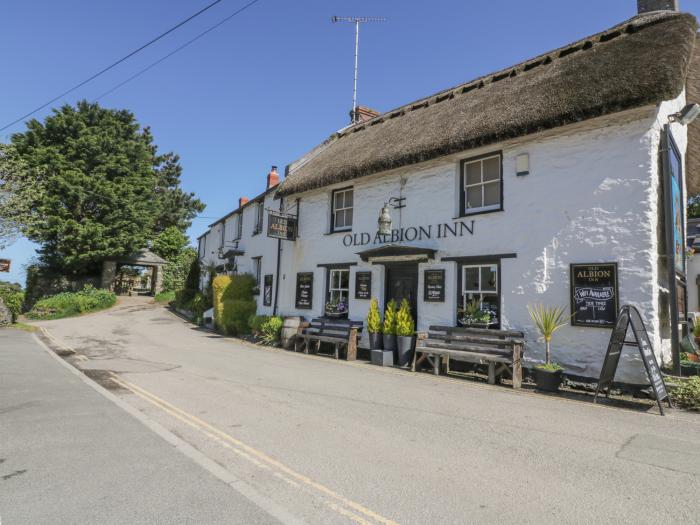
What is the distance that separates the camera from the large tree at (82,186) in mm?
25062

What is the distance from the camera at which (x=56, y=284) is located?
88.9 feet

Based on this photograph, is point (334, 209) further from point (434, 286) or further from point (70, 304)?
point (70, 304)

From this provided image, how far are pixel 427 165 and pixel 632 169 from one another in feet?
15.5

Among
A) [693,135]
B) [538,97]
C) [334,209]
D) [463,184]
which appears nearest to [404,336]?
[463,184]

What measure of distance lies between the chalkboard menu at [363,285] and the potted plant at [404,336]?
1898 mm

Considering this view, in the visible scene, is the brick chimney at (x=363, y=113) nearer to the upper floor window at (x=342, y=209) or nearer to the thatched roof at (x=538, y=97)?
the thatched roof at (x=538, y=97)

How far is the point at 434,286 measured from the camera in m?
10.5

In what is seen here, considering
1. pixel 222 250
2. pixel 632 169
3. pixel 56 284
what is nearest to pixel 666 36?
pixel 632 169

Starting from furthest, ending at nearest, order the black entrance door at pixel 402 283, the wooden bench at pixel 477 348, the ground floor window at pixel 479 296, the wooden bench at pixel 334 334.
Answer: the wooden bench at pixel 334 334, the black entrance door at pixel 402 283, the ground floor window at pixel 479 296, the wooden bench at pixel 477 348

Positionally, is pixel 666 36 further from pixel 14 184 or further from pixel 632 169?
pixel 14 184

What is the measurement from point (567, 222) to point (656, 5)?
726 cm

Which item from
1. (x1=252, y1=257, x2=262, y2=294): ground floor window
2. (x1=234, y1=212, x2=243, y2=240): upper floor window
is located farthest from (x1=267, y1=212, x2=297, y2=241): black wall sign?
(x1=234, y1=212, x2=243, y2=240): upper floor window

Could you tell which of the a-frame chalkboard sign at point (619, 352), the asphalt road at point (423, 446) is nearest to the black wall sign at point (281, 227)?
A: the asphalt road at point (423, 446)

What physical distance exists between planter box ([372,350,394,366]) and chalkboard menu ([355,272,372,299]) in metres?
2.08
